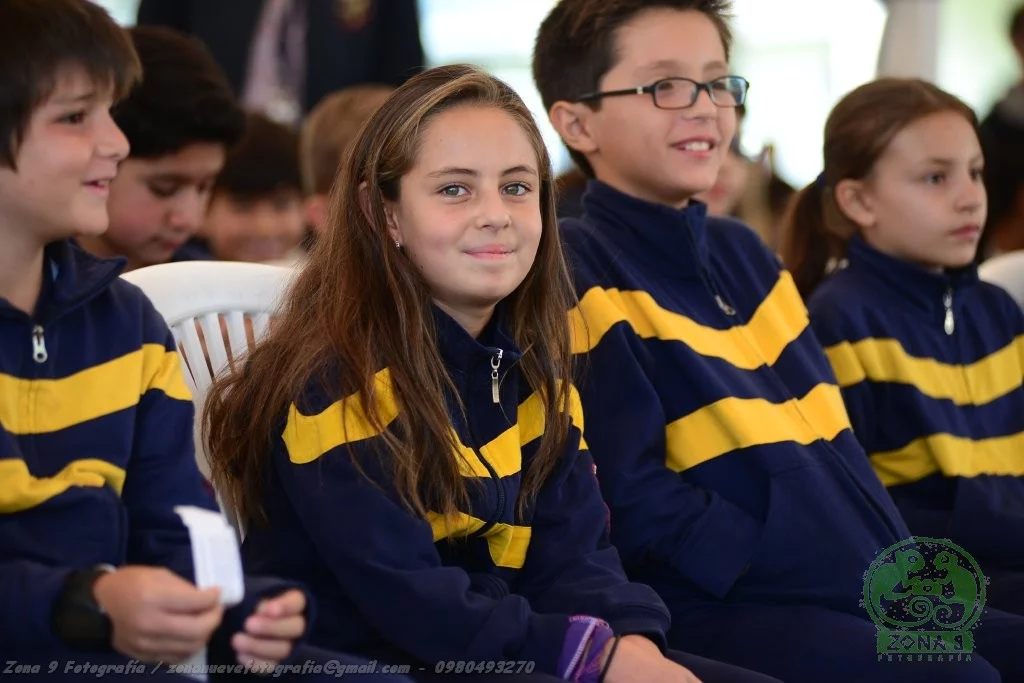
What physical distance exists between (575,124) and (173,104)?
0.74 meters

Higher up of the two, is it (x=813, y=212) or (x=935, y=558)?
(x=813, y=212)

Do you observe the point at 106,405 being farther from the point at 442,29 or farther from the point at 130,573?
the point at 442,29

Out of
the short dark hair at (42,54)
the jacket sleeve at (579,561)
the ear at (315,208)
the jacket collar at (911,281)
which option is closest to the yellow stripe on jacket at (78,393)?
the short dark hair at (42,54)

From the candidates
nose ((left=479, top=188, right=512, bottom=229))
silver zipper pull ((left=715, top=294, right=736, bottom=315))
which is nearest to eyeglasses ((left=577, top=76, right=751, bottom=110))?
silver zipper pull ((left=715, top=294, right=736, bottom=315))

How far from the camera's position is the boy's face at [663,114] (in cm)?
222

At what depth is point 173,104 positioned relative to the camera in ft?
8.09

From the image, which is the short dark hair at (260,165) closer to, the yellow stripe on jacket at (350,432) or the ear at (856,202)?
the ear at (856,202)

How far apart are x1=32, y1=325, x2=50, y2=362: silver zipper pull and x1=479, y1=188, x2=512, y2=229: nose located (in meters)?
0.57

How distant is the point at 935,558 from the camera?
6.95 feet

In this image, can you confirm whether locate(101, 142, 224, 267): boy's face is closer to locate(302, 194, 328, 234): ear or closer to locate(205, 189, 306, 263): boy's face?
locate(302, 194, 328, 234): ear

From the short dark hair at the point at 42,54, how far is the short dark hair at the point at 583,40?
86 centimetres

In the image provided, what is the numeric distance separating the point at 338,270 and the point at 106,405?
37cm

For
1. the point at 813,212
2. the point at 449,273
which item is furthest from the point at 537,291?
the point at 813,212

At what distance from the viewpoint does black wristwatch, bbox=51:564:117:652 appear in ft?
4.46
